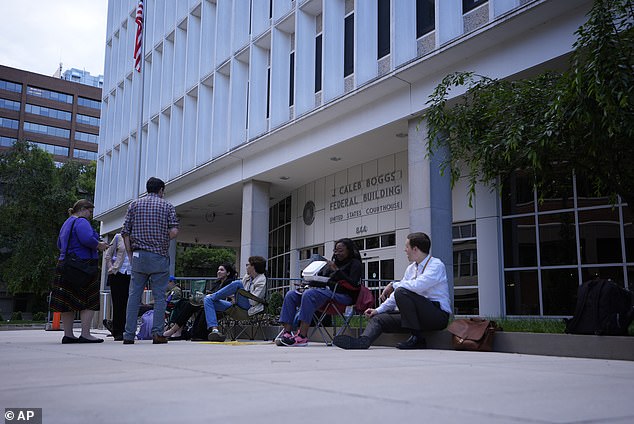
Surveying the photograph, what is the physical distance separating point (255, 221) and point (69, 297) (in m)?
13.4

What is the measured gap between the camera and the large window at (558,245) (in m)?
13.7

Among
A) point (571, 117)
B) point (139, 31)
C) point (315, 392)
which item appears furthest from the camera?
point (139, 31)

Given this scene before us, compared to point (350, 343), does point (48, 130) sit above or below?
above

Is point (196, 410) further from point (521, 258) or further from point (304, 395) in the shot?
point (521, 258)

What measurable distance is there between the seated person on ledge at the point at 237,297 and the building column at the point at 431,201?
4416mm

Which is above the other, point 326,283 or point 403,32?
point 403,32

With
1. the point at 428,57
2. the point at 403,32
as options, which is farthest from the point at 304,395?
the point at 403,32

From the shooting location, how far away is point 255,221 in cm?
2116

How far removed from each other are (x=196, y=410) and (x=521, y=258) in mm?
13925

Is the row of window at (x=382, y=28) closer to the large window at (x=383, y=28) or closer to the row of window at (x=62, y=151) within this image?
the large window at (x=383, y=28)

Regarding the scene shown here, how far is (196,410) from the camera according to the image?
259 centimetres

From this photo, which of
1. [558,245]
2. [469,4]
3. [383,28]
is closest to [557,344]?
[558,245]

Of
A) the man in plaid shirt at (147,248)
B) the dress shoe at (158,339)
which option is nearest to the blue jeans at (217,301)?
the dress shoe at (158,339)

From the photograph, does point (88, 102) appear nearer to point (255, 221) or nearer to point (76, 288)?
point (255, 221)
